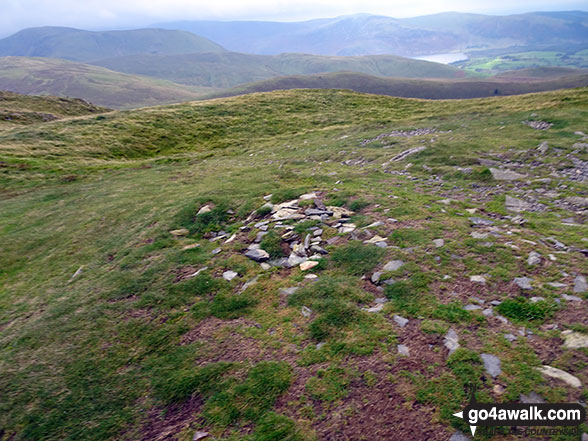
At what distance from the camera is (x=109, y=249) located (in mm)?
16375

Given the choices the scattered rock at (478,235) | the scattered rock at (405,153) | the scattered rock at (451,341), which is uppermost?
the scattered rock at (405,153)

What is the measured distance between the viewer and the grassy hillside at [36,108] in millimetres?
57344

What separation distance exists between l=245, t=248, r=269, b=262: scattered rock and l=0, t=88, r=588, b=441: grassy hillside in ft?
0.94

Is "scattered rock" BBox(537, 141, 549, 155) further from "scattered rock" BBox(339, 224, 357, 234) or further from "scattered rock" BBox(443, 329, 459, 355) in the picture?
"scattered rock" BBox(443, 329, 459, 355)

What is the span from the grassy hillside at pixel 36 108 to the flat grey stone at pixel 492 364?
7502cm

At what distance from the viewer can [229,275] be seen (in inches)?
457

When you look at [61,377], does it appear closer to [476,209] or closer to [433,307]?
[433,307]

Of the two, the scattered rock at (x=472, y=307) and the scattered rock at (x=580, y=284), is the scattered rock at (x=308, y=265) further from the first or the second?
the scattered rock at (x=580, y=284)

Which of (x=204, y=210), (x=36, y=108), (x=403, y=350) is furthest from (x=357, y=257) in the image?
(x=36, y=108)

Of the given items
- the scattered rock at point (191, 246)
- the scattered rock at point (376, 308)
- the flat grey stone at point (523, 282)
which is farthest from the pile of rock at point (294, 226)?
the flat grey stone at point (523, 282)

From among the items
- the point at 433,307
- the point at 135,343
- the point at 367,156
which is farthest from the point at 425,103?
the point at 135,343

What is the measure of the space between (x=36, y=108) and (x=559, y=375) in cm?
→ 9142

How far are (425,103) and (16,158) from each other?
5884 cm

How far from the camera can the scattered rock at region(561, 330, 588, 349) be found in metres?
6.95
